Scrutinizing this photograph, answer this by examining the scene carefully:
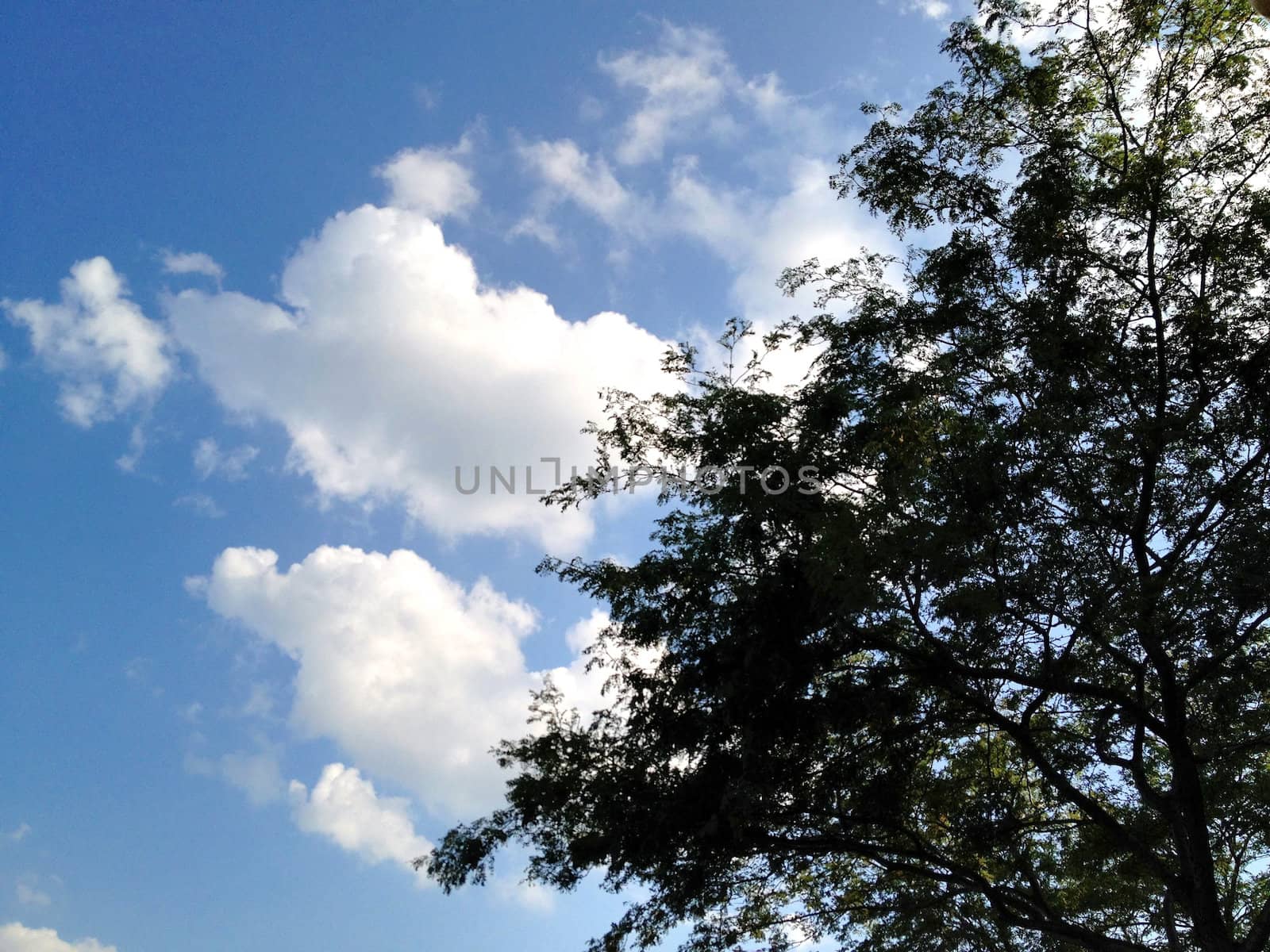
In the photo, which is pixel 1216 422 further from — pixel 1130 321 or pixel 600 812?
pixel 600 812

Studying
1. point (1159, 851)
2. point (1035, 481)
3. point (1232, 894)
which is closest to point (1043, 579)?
point (1035, 481)

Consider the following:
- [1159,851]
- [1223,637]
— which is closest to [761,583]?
[1223,637]

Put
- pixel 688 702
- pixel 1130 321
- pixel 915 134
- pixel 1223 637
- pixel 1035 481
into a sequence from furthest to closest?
pixel 915 134 → pixel 1130 321 → pixel 688 702 → pixel 1035 481 → pixel 1223 637

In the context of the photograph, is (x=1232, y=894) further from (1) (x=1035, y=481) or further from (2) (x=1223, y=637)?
(1) (x=1035, y=481)

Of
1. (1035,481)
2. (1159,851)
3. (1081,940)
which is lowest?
(1081,940)

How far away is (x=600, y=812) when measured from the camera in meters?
8.95

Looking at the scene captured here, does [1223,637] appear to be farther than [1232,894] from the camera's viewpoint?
No

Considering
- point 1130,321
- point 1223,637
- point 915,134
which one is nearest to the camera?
point 1223,637

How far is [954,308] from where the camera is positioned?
34.0 ft

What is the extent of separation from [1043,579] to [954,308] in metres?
3.52

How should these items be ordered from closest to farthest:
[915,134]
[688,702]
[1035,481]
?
[1035,481] < [688,702] < [915,134]

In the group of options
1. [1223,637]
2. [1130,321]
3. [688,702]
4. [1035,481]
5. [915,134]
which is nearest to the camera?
[1223,637]

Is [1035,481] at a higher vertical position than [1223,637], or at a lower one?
higher

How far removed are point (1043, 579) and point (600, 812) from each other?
457 cm
